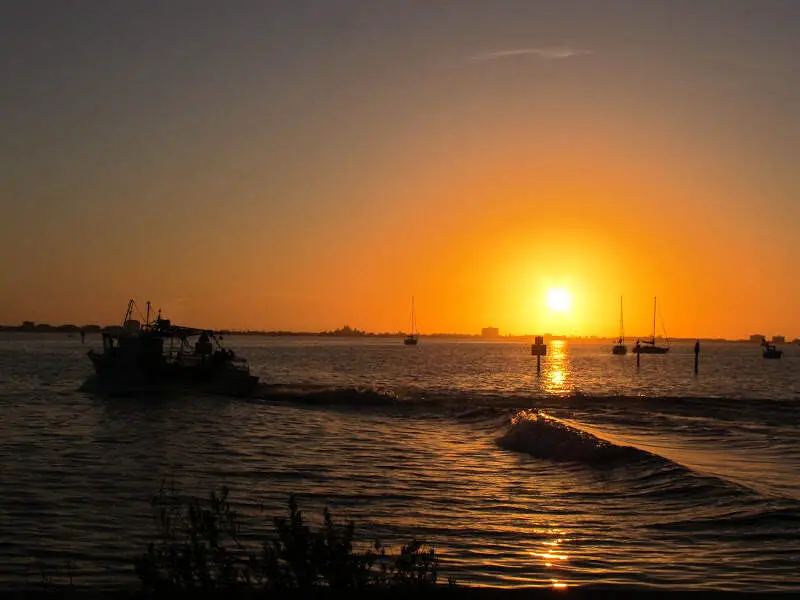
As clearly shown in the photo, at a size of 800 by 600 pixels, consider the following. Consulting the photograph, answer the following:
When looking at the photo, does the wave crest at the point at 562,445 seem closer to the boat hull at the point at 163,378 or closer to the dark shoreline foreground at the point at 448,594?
the dark shoreline foreground at the point at 448,594

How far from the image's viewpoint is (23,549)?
489 inches

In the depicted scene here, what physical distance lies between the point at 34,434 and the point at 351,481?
1450 centimetres

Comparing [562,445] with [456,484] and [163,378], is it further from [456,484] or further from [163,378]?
[163,378]

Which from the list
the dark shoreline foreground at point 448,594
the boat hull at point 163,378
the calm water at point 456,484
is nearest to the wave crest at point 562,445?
the calm water at point 456,484

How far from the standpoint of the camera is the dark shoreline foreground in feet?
27.3

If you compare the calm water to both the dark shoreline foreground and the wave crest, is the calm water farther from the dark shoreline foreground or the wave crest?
the dark shoreline foreground

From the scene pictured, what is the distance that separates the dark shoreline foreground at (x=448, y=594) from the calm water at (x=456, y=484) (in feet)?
3.12

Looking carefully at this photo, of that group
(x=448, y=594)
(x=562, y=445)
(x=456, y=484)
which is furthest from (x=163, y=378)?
(x=448, y=594)

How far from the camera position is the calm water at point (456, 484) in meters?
12.2

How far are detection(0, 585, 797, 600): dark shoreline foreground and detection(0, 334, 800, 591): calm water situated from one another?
3.12ft

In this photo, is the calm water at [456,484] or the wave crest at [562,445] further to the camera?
the wave crest at [562,445]

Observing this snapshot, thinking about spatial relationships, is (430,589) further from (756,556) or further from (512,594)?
(756,556)

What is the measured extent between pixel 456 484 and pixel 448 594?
426 inches

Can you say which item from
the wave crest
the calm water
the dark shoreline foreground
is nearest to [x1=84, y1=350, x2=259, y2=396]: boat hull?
the calm water
